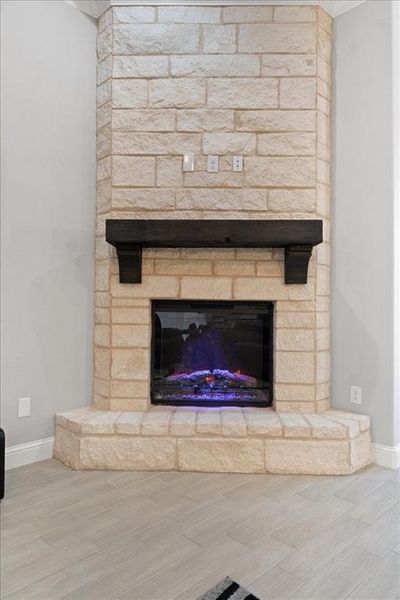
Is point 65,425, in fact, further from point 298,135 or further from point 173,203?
point 298,135

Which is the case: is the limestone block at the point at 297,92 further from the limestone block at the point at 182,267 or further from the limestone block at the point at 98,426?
the limestone block at the point at 98,426

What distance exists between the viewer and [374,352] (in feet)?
7.81

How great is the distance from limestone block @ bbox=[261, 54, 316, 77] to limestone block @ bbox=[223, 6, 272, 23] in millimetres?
248

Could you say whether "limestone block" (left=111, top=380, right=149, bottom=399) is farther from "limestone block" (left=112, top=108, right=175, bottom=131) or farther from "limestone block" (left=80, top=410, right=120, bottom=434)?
"limestone block" (left=112, top=108, right=175, bottom=131)

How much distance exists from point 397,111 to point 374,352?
150cm

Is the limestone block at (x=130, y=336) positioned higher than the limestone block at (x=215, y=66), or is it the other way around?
the limestone block at (x=215, y=66)

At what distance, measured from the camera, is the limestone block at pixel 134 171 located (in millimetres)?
2449

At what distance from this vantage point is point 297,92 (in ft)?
8.03

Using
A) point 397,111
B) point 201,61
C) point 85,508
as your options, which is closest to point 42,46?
point 201,61

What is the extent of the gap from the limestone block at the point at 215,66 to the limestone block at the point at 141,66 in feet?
0.24

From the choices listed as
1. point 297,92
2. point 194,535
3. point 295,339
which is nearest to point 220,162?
point 297,92

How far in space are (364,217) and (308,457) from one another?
4.99ft

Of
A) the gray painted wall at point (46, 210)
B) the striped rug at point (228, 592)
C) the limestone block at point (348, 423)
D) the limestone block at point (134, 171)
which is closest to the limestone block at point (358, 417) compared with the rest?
the limestone block at point (348, 423)

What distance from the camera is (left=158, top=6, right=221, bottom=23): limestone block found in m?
2.45
